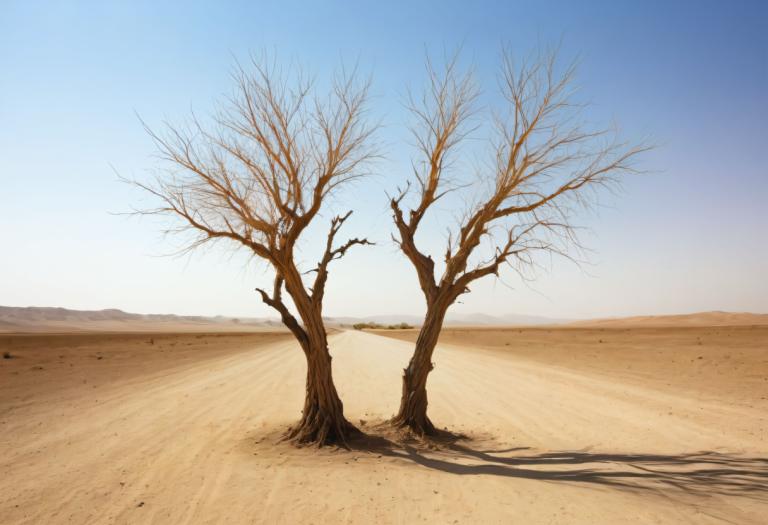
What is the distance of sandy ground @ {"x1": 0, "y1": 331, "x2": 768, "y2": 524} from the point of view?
452 cm

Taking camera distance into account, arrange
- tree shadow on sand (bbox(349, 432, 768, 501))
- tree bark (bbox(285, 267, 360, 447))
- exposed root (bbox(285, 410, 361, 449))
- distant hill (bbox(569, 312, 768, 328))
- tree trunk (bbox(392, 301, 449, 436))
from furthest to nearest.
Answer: distant hill (bbox(569, 312, 768, 328))
tree trunk (bbox(392, 301, 449, 436))
tree bark (bbox(285, 267, 360, 447))
exposed root (bbox(285, 410, 361, 449))
tree shadow on sand (bbox(349, 432, 768, 501))

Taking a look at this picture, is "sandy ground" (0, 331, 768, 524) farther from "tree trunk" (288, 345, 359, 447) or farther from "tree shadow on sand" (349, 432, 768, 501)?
"tree trunk" (288, 345, 359, 447)

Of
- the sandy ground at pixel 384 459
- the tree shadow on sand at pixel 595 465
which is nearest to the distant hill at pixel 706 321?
the sandy ground at pixel 384 459

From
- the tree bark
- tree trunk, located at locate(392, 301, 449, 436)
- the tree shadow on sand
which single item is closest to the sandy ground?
the tree shadow on sand

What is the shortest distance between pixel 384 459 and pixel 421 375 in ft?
5.08

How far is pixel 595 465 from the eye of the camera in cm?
592

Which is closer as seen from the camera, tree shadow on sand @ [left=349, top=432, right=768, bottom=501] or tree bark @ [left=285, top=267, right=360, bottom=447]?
tree shadow on sand @ [left=349, top=432, right=768, bottom=501]

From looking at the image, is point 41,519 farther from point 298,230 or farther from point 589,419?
point 589,419

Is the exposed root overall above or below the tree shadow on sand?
above

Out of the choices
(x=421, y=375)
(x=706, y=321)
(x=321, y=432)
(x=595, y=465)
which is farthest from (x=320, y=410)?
(x=706, y=321)

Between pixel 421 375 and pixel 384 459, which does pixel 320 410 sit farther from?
pixel 421 375

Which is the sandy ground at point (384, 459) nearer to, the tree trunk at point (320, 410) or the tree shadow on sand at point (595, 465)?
the tree shadow on sand at point (595, 465)

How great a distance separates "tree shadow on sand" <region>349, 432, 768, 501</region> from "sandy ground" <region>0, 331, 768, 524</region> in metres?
0.03

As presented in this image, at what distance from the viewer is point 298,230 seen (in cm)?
682
